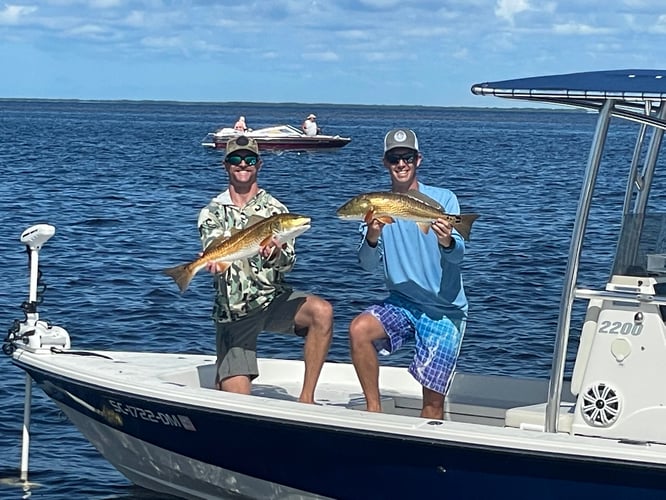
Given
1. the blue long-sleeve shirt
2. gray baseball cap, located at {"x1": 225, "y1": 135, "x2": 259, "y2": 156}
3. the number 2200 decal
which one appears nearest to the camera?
the number 2200 decal

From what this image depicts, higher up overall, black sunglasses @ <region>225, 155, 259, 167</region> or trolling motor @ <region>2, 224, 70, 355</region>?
black sunglasses @ <region>225, 155, 259, 167</region>

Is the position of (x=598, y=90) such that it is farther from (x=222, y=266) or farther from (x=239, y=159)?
(x=222, y=266)

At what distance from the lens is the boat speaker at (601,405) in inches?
254

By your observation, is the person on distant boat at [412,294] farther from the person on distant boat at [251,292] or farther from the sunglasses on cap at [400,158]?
the person on distant boat at [251,292]

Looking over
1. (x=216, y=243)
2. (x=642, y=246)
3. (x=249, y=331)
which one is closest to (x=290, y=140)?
(x=249, y=331)

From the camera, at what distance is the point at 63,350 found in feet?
27.0

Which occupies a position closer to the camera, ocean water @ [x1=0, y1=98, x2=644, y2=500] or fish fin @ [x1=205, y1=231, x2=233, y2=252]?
Result: fish fin @ [x1=205, y1=231, x2=233, y2=252]

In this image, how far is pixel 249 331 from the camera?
7363 mm

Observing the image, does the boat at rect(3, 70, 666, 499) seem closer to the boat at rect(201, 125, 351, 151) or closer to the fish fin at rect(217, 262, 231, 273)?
the fish fin at rect(217, 262, 231, 273)

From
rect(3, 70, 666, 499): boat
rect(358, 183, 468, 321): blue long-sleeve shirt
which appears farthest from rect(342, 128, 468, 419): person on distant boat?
rect(3, 70, 666, 499): boat

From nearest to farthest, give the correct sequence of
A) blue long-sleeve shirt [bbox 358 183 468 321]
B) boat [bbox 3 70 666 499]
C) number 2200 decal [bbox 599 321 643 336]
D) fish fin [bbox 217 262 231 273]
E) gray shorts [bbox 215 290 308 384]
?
boat [bbox 3 70 666 499]
number 2200 decal [bbox 599 321 643 336]
fish fin [bbox 217 262 231 273]
blue long-sleeve shirt [bbox 358 183 468 321]
gray shorts [bbox 215 290 308 384]

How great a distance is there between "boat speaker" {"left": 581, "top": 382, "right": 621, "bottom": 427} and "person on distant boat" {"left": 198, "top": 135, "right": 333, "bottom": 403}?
4.97ft

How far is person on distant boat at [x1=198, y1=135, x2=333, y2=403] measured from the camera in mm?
7184

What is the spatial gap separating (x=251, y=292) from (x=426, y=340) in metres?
0.97
